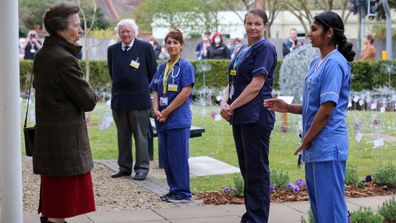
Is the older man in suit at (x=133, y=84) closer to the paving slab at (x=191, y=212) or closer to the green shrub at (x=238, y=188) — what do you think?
the green shrub at (x=238, y=188)

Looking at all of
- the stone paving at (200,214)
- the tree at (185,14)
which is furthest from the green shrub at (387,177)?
the tree at (185,14)

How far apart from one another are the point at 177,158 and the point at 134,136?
77.8 inches

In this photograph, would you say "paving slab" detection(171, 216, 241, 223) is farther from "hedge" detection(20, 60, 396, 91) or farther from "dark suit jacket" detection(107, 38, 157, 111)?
"hedge" detection(20, 60, 396, 91)

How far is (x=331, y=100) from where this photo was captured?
517 centimetres

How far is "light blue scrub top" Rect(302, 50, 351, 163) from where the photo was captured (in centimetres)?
522

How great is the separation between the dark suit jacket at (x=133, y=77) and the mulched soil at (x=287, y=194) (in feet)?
5.94

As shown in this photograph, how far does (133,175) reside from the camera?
10.6 m

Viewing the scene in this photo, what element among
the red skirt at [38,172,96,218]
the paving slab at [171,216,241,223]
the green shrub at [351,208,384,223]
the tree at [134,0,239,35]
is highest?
the tree at [134,0,239,35]

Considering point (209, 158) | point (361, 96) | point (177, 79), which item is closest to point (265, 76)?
point (177, 79)

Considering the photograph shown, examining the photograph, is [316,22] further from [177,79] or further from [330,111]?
[177,79]

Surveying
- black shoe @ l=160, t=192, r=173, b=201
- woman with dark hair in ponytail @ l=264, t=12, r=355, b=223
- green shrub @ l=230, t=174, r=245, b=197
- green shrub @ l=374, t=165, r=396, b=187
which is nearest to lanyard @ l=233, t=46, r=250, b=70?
woman with dark hair in ponytail @ l=264, t=12, r=355, b=223

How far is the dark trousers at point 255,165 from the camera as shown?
270 inches

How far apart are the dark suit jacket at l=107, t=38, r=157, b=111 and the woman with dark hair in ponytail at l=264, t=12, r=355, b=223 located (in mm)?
4935

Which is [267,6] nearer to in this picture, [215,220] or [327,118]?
[215,220]
